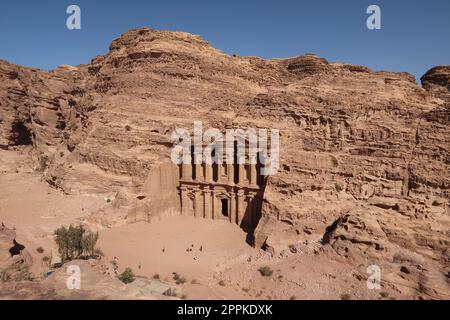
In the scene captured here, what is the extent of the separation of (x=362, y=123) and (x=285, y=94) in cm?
539

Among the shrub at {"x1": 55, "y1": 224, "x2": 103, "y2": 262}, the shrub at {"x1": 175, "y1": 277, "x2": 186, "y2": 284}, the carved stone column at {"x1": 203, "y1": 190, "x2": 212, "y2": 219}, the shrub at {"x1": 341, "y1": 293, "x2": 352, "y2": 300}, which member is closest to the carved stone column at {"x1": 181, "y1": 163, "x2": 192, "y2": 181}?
the carved stone column at {"x1": 203, "y1": 190, "x2": 212, "y2": 219}

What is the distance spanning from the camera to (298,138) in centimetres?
2106

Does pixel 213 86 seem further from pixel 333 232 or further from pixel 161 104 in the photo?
pixel 333 232

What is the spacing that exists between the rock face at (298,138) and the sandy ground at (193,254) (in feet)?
4.21

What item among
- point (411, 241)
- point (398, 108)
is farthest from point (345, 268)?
point (398, 108)

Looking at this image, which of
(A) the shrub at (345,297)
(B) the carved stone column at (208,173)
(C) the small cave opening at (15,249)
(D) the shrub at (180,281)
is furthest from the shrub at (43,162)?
(A) the shrub at (345,297)

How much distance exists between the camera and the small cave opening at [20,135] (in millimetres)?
35809

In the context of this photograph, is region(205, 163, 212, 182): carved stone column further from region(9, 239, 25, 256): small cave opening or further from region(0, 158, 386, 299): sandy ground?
region(9, 239, 25, 256): small cave opening

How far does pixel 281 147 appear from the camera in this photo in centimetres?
2102

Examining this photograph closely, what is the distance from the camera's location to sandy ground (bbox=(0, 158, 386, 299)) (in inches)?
575

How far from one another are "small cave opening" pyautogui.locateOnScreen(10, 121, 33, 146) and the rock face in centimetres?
721

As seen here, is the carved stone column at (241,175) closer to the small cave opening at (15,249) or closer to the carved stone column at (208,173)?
the carved stone column at (208,173)

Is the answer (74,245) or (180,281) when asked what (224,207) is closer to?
(180,281)

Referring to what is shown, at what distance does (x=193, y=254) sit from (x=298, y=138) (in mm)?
9502
